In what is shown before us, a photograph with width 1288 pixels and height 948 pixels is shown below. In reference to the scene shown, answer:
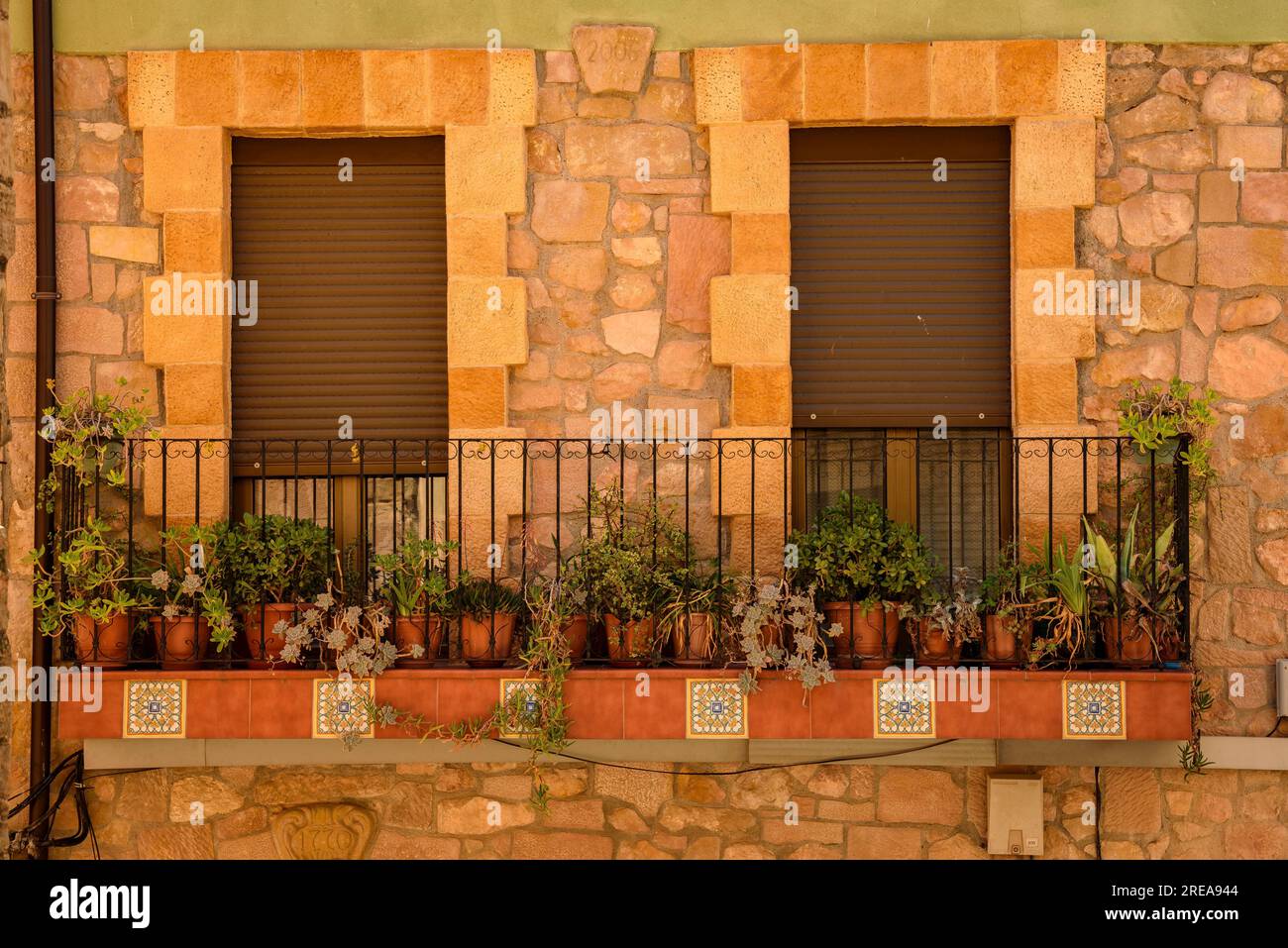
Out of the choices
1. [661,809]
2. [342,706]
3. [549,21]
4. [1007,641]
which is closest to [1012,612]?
[1007,641]

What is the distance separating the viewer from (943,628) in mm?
4898

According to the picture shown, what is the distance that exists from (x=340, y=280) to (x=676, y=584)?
1942 mm

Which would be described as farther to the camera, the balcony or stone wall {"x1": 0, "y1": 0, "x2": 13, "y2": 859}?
the balcony

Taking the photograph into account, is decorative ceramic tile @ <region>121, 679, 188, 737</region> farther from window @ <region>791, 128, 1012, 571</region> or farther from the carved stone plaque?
window @ <region>791, 128, 1012, 571</region>

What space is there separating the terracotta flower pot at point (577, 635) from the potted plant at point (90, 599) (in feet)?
5.46

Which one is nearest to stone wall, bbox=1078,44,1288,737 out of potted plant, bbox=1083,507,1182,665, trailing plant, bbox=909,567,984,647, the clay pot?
potted plant, bbox=1083,507,1182,665

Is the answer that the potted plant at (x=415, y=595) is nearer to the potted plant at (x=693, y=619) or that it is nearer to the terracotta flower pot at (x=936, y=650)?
the potted plant at (x=693, y=619)

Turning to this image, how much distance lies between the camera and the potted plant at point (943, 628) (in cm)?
491

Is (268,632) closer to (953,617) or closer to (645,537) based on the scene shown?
(645,537)

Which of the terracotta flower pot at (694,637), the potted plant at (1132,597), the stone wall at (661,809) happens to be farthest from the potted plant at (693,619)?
the potted plant at (1132,597)

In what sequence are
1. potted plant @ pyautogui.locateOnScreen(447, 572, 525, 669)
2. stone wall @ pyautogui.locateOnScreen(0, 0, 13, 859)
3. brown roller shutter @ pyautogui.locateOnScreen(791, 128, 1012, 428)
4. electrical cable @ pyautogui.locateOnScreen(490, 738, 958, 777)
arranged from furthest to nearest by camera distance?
brown roller shutter @ pyautogui.locateOnScreen(791, 128, 1012, 428)
electrical cable @ pyautogui.locateOnScreen(490, 738, 958, 777)
potted plant @ pyautogui.locateOnScreen(447, 572, 525, 669)
stone wall @ pyautogui.locateOnScreen(0, 0, 13, 859)

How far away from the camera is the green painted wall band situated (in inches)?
212

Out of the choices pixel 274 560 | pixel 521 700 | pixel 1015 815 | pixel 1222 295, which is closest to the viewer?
pixel 521 700

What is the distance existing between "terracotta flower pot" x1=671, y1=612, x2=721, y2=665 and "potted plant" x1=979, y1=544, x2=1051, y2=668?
41.9 inches
